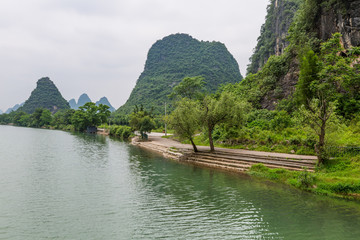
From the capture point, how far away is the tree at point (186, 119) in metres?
27.9

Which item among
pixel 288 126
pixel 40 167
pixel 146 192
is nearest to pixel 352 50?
pixel 288 126

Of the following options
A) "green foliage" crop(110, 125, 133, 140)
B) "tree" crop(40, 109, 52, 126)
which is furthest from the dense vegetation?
"tree" crop(40, 109, 52, 126)

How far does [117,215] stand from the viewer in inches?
469

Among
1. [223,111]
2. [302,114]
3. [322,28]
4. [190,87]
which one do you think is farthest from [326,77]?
[190,87]

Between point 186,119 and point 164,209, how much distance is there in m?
16.5

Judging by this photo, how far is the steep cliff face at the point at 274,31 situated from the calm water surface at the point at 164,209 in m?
81.6

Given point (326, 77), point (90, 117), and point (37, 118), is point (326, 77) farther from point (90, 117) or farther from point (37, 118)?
point (37, 118)

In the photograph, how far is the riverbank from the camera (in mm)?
14827

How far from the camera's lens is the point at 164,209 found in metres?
12.8

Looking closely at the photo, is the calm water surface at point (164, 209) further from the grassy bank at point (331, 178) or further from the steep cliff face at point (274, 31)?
the steep cliff face at point (274, 31)

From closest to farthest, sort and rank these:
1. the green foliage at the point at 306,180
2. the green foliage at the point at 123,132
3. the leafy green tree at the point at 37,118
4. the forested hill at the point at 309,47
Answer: the green foliage at the point at 306,180 < the forested hill at the point at 309,47 < the green foliage at the point at 123,132 < the leafy green tree at the point at 37,118

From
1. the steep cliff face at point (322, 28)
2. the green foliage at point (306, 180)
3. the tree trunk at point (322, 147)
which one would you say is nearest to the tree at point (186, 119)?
the tree trunk at point (322, 147)

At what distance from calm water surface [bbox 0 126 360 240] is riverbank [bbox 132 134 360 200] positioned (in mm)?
1066

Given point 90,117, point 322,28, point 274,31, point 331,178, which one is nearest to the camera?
point 331,178
